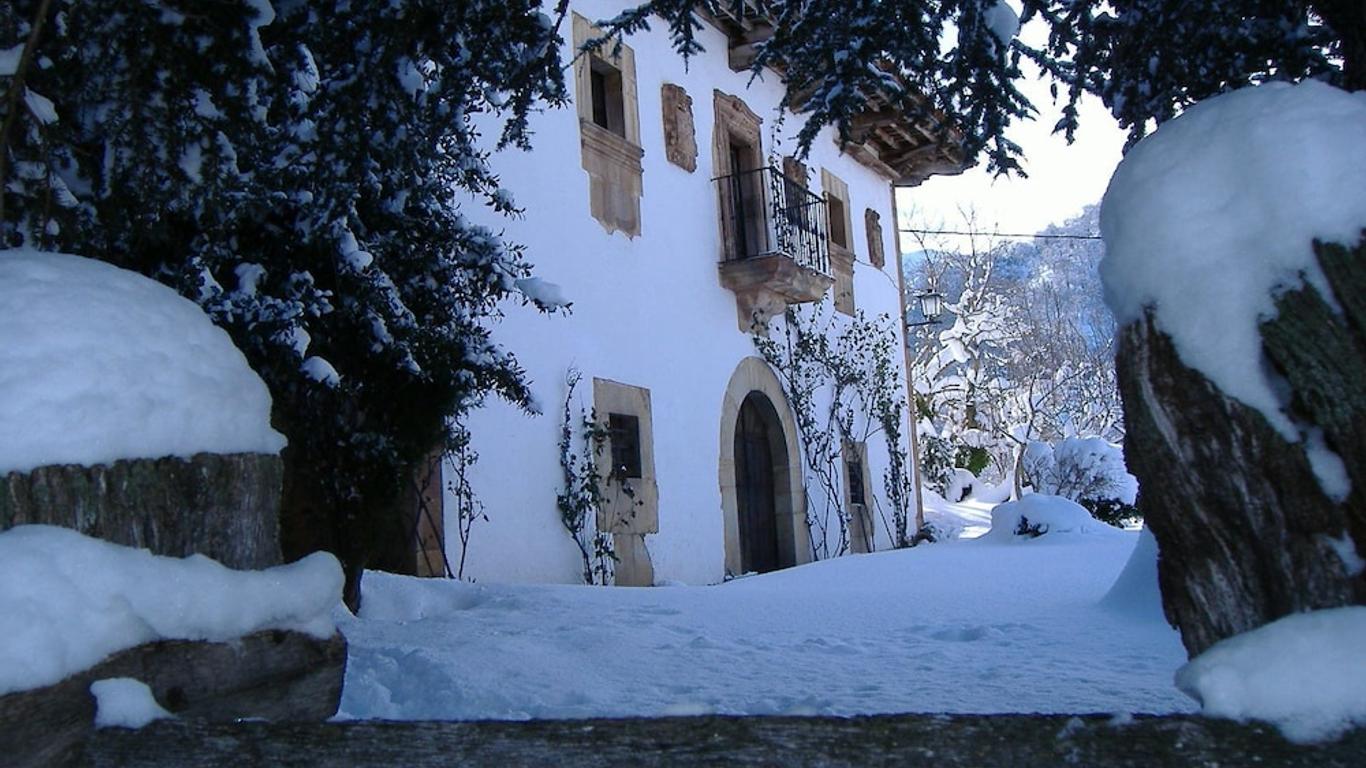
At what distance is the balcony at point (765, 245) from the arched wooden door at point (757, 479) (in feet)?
3.09

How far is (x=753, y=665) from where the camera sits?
13.8 ft

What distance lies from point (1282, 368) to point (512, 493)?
6.64 meters

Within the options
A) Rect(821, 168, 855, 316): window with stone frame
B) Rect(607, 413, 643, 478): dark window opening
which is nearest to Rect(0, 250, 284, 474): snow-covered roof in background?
Rect(607, 413, 643, 478): dark window opening

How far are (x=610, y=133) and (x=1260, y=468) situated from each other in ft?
A: 27.1

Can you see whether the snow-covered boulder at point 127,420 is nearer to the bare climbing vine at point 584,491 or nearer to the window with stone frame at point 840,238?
the bare climbing vine at point 584,491

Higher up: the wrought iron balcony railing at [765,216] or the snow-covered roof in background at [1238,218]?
the wrought iron balcony railing at [765,216]

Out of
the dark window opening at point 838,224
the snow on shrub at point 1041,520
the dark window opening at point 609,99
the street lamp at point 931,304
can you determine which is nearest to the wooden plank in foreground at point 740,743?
the dark window opening at point 609,99

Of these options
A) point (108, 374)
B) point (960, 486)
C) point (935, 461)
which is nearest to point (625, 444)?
point (108, 374)

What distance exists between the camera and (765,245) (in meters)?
11.6

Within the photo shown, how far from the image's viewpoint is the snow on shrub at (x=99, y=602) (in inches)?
68.7

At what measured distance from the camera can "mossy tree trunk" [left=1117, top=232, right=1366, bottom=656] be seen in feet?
5.42

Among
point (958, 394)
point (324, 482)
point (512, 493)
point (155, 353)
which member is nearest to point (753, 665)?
point (324, 482)

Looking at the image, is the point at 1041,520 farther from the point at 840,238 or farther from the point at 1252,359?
the point at 1252,359

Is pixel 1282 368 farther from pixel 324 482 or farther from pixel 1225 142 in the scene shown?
pixel 324 482
